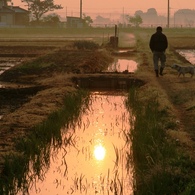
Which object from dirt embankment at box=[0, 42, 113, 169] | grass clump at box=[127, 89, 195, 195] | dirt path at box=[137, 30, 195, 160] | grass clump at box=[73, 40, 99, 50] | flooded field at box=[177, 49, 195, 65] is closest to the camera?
grass clump at box=[127, 89, 195, 195]

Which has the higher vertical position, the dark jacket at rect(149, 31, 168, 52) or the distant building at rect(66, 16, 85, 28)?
the distant building at rect(66, 16, 85, 28)

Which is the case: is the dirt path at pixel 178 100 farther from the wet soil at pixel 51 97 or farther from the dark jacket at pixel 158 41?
the dark jacket at pixel 158 41

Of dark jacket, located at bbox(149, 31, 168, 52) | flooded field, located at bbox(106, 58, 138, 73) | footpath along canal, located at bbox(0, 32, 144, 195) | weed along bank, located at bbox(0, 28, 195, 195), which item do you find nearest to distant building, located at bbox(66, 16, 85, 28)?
flooded field, located at bbox(106, 58, 138, 73)

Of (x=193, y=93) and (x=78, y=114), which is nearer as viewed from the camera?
(x=78, y=114)

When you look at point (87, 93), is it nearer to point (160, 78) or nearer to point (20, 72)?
point (160, 78)

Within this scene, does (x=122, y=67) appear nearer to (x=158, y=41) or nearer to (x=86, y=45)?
(x=158, y=41)

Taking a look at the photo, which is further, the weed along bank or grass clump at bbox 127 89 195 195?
the weed along bank

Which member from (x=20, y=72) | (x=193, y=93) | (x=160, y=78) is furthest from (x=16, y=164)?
(x=20, y=72)

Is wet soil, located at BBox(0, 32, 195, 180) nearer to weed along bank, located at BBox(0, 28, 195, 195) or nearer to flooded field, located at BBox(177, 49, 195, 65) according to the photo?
weed along bank, located at BBox(0, 28, 195, 195)

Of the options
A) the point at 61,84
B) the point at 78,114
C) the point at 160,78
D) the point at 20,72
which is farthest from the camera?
the point at 20,72

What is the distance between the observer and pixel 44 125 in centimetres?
892

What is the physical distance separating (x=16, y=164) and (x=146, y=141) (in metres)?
2.15

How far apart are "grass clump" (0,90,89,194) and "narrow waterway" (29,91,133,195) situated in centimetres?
12

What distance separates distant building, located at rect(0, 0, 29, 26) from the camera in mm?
75812
